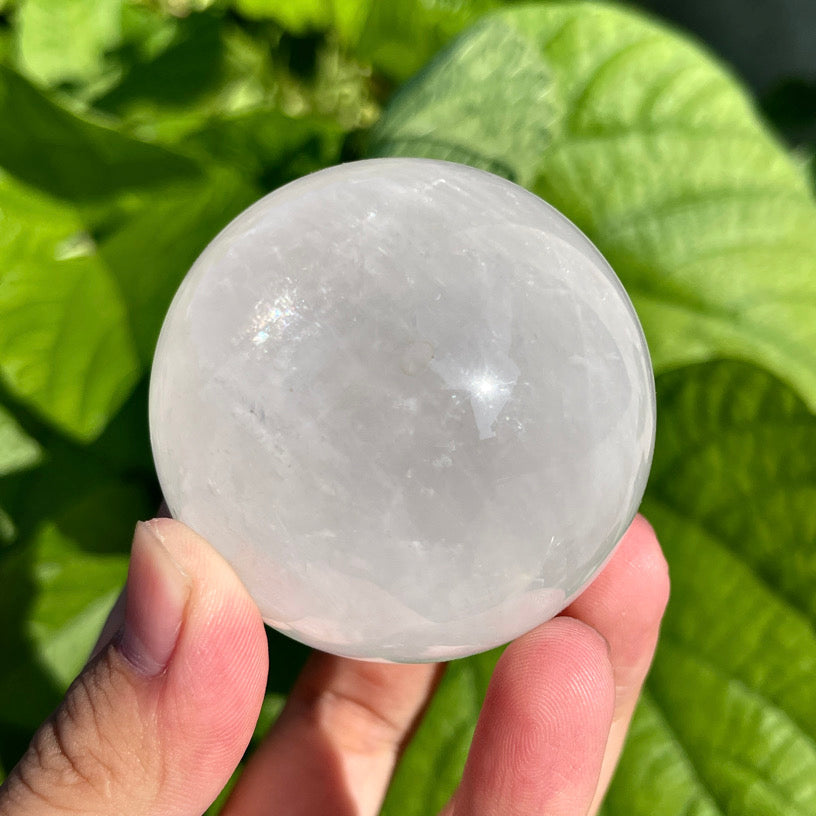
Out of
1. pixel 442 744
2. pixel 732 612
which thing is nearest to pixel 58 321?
pixel 442 744

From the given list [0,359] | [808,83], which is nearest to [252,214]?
[0,359]

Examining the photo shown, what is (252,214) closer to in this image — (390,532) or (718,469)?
(390,532)

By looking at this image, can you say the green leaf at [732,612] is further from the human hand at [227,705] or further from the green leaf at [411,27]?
the green leaf at [411,27]

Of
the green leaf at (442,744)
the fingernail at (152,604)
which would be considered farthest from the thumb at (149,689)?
the green leaf at (442,744)

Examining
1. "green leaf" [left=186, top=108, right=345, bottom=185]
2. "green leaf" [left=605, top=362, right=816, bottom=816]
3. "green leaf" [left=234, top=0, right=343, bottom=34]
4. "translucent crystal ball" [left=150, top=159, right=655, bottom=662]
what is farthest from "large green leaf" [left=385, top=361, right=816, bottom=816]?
"green leaf" [left=234, top=0, right=343, bottom=34]

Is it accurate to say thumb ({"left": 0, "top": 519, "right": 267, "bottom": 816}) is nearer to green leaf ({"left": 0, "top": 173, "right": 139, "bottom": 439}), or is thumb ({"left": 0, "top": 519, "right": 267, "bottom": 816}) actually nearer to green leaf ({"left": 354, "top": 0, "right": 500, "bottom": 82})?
green leaf ({"left": 0, "top": 173, "right": 139, "bottom": 439})
